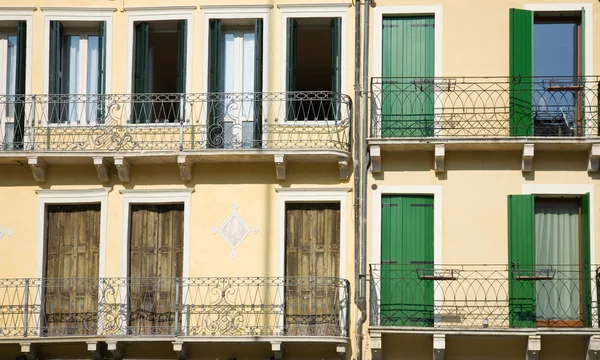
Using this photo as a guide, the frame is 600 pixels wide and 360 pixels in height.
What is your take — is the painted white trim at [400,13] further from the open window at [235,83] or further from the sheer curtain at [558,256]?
the sheer curtain at [558,256]

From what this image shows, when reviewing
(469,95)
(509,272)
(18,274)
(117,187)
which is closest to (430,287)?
(509,272)

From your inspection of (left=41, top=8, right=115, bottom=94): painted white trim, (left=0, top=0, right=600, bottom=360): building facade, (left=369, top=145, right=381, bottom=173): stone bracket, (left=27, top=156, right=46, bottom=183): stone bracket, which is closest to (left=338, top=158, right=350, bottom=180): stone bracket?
(left=0, top=0, right=600, bottom=360): building facade

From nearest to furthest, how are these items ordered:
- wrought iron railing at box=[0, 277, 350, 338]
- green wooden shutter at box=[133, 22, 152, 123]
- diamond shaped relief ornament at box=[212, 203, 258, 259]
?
wrought iron railing at box=[0, 277, 350, 338], diamond shaped relief ornament at box=[212, 203, 258, 259], green wooden shutter at box=[133, 22, 152, 123]

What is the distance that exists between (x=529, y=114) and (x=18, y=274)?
1016cm

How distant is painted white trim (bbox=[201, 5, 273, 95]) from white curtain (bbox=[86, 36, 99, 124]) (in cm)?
217

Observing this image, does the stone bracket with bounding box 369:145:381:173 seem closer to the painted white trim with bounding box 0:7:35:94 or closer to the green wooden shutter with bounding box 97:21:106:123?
the green wooden shutter with bounding box 97:21:106:123

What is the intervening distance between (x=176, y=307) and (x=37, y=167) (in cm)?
382

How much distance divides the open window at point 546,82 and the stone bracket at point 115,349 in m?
8.32

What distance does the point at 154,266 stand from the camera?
26.1 metres

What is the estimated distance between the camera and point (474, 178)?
25.6m

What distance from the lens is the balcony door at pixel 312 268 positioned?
25.5m

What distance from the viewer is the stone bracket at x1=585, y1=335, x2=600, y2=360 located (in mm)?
24297

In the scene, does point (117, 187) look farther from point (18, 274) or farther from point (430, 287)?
point (430, 287)

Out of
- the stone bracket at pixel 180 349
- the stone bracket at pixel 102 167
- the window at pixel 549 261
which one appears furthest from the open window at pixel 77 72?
the window at pixel 549 261
